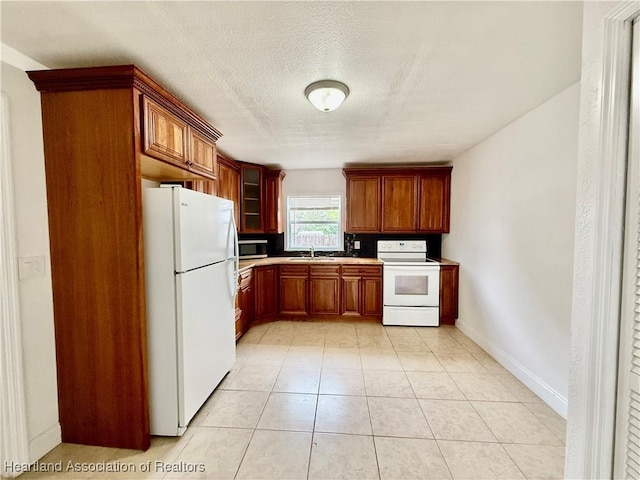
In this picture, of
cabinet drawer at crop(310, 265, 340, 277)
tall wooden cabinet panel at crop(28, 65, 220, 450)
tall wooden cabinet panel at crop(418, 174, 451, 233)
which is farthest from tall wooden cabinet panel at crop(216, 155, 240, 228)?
tall wooden cabinet panel at crop(418, 174, 451, 233)

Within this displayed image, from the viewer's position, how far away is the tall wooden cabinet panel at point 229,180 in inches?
137

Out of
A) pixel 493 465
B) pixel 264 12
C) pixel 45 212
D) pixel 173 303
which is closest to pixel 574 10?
pixel 264 12

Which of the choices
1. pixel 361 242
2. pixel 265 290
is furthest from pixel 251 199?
pixel 361 242

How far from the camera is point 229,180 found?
145 inches

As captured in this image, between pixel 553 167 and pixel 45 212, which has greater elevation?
pixel 553 167

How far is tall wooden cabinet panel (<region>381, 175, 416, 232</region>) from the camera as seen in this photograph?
13.4 feet

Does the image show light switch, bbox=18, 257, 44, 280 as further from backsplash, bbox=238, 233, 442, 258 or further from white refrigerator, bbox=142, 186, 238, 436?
backsplash, bbox=238, 233, 442, 258

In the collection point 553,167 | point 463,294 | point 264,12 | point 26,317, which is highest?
point 264,12

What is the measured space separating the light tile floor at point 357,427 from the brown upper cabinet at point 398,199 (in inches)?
74.8

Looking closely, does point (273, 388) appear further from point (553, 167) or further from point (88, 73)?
point (553, 167)

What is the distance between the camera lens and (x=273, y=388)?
2.32 m

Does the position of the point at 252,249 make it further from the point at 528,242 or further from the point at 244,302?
the point at 528,242

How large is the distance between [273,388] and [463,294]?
8.82 ft

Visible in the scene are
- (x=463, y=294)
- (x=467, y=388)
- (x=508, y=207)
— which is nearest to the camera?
(x=467, y=388)
